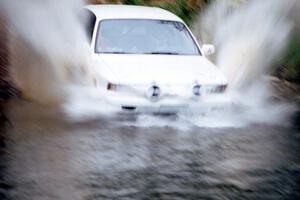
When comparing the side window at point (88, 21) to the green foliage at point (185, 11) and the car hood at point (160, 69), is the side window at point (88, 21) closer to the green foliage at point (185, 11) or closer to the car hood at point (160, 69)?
the car hood at point (160, 69)

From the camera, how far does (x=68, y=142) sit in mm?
9422

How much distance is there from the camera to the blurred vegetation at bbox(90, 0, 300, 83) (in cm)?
1478

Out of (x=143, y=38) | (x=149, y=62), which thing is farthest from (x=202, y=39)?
(x=149, y=62)

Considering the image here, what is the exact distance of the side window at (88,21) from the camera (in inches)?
466

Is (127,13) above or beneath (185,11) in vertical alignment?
above

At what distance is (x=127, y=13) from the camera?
39.7 ft

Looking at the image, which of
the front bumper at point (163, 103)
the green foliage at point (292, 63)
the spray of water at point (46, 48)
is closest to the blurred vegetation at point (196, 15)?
the green foliage at point (292, 63)

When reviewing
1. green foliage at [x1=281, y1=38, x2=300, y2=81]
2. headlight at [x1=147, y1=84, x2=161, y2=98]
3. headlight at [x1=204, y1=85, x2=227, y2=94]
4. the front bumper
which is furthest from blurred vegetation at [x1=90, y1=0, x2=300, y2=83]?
headlight at [x1=147, y1=84, x2=161, y2=98]

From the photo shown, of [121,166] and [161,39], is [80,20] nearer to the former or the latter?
[161,39]

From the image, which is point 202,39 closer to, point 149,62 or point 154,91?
point 149,62

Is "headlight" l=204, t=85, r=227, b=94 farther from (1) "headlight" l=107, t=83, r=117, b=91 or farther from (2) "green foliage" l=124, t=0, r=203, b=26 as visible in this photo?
(2) "green foliage" l=124, t=0, r=203, b=26

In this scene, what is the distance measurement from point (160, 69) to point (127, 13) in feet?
5.95

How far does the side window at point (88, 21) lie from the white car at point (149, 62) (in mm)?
28

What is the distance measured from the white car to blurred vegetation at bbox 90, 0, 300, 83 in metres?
3.29
